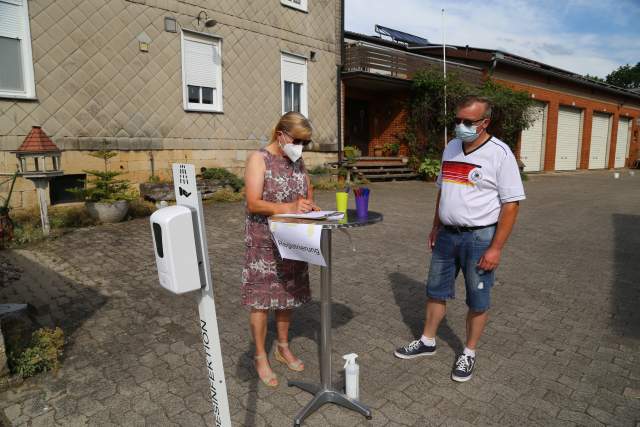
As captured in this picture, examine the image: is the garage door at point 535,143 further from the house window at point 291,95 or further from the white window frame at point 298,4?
the white window frame at point 298,4

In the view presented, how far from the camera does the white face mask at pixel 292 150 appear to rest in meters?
2.73

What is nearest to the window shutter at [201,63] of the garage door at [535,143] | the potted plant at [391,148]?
the potted plant at [391,148]

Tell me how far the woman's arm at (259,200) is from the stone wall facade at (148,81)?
24.1ft

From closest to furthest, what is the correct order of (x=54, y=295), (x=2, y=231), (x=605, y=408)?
(x=605, y=408), (x=2, y=231), (x=54, y=295)

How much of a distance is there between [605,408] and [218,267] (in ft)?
13.8

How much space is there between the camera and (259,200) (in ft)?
8.81

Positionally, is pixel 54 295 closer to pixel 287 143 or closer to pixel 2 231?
pixel 2 231

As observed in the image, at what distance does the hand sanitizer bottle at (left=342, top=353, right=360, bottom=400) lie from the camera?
8.83ft

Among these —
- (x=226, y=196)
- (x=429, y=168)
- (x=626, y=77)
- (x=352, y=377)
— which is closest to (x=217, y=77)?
(x=226, y=196)

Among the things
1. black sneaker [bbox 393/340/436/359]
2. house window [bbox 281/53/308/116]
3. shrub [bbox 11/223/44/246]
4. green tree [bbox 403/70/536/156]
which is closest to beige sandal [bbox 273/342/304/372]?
black sneaker [bbox 393/340/436/359]

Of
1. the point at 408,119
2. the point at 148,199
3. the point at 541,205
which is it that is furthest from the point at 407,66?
the point at 148,199

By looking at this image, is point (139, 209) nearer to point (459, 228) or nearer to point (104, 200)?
point (104, 200)

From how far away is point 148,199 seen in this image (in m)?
9.62

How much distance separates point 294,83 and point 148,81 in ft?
15.6
